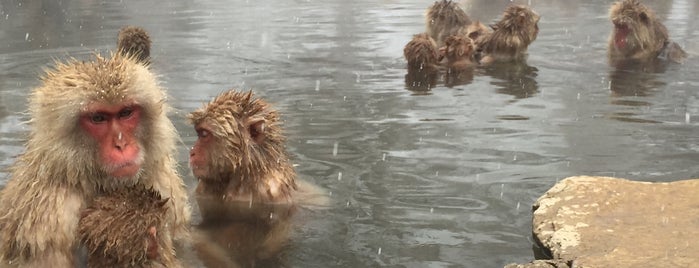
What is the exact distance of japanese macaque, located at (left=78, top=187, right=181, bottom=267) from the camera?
3029 millimetres

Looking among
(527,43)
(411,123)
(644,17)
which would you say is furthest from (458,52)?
(411,123)

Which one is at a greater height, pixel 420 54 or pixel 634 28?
pixel 634 28

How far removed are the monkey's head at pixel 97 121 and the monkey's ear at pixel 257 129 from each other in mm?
1054

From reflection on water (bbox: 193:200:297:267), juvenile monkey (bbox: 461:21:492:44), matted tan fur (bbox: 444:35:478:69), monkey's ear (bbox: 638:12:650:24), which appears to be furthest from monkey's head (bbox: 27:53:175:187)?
monkey's ear (bbox: 638:12:650:24)

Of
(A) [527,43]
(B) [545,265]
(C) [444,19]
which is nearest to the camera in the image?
(B) [545,265]

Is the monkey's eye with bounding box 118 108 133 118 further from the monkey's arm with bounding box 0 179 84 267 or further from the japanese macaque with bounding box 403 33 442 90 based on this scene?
the japanese macaque with bounding box 403 33 442 90

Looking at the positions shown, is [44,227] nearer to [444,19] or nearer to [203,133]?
[203,133]

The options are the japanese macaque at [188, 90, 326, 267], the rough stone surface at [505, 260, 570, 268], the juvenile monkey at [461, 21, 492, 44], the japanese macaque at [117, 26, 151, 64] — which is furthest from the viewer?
→ the juvenile monkey at [461, 21, 492, 44]

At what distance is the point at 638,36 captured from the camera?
30.3 ft

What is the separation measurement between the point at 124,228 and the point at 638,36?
7431mm

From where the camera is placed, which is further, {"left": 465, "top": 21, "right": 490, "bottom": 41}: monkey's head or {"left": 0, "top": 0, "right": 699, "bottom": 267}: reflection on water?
{"left": 465, "top": 21, "right": 490, "bottom": 41}: monkey's head

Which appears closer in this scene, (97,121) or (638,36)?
(97,121)

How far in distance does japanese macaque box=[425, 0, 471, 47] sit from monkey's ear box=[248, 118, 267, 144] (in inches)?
246

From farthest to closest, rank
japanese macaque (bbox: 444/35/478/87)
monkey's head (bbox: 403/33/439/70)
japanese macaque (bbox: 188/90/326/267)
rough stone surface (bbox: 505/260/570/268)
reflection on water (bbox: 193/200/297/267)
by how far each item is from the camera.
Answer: japanese macaque (bbox: 444/35/478/87), monkey's head (bbox: 403/33/439/70), japanese macaque (bbox: 188/90/326/267), reflection on water (bbox: 193/200/297/267), rough stone surface (bbox: 505/260/570/268)
